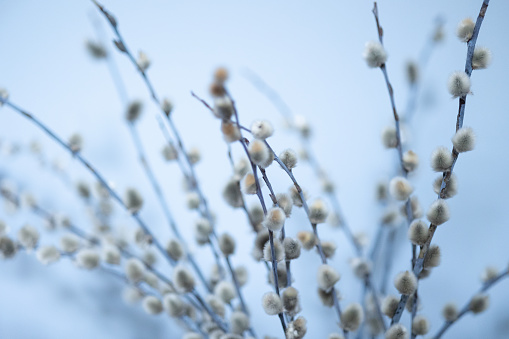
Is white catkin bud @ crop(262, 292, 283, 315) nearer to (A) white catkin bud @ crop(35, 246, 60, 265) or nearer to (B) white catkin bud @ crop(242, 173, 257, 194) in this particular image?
(B) white catkin bud @ crop(242, 173, 257, 194)

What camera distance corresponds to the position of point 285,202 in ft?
1.11

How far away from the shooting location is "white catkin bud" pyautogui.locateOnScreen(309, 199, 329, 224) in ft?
1.19

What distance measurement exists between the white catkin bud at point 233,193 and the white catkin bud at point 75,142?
180 mm

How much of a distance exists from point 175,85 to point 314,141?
227 millimetres

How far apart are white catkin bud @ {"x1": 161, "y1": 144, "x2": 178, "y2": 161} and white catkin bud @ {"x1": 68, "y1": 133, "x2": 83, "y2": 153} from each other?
94mm

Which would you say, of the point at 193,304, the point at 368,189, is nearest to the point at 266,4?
the point at 368,189

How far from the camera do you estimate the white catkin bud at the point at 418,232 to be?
33 centimetres

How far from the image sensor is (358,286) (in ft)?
2.04

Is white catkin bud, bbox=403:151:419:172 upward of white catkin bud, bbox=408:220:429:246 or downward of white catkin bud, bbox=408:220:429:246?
upward

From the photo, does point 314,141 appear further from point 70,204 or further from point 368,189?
point 70,204

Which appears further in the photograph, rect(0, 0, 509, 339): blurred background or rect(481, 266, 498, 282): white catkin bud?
rect(0, 0, 509, 339): blurred background

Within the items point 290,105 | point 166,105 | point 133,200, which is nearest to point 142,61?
point 166,105

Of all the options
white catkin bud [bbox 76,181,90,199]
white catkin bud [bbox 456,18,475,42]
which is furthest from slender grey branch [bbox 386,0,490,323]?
white catkin bud [bbox 76,181,90,199]

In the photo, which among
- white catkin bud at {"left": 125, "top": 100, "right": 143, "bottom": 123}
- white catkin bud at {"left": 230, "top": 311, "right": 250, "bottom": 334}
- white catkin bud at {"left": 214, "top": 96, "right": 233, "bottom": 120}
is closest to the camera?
white catkin bud at {"left": 214, "top": 96, "right": 233, "bottom": 120}
